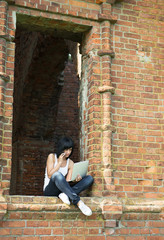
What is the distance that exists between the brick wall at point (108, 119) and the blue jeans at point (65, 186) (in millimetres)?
148

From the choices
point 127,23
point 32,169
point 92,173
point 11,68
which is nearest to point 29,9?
point 11,68

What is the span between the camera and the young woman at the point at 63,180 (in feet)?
13.1

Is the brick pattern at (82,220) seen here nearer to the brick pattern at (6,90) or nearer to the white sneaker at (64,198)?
the white sneaker at (64,198)

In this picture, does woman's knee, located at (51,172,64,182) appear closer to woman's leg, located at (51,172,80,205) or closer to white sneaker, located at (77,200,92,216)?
woman's leg, located at (51,172,80,205)

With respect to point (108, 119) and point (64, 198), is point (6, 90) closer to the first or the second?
point (108, 119)

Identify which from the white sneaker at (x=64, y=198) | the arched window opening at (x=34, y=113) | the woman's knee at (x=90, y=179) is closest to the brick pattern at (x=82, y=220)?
the white sneaker at (x=64, y=198)

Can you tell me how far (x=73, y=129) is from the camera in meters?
12.5

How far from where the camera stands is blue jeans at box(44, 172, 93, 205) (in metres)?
4.00

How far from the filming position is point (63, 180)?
4016mm

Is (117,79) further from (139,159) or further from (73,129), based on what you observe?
(73,129)

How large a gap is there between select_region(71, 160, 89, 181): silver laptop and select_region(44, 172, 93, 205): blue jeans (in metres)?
0.08

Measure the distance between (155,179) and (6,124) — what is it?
2119mm

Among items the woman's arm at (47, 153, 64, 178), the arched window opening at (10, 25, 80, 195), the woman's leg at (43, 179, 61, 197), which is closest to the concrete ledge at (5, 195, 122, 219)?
the woman's leg at (43, 179, 61, 197)

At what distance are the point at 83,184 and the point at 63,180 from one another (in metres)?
0.36
